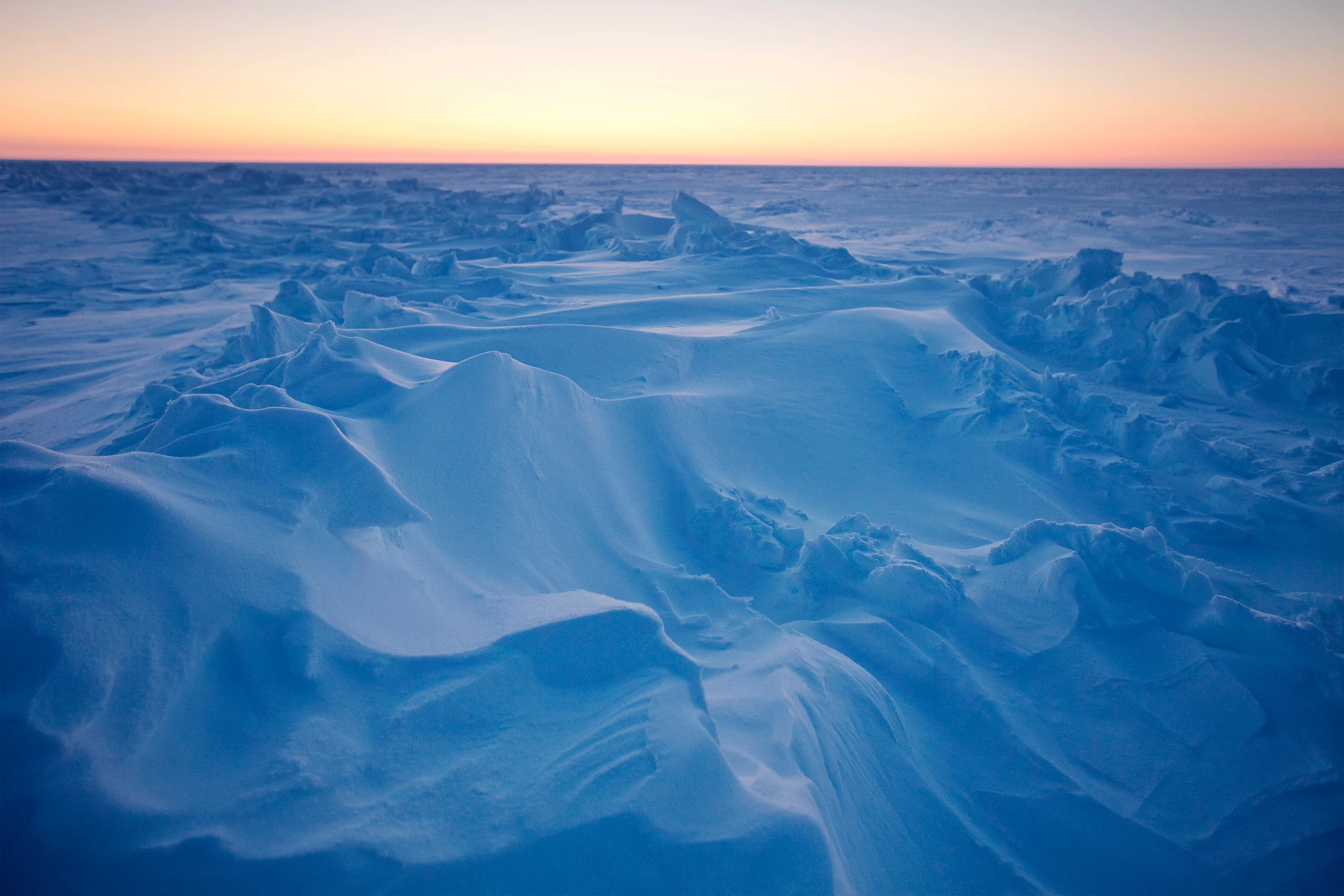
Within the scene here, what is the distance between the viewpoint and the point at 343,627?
1.57 meters

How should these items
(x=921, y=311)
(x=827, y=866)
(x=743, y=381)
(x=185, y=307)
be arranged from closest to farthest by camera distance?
(x=827, y=866) < (x=743, y=381) < (x=921, y=311) < (x=185, y=307)

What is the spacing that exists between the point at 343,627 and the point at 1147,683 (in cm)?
224

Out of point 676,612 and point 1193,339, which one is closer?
point 676,612

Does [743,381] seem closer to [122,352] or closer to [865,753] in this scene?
[865,753]

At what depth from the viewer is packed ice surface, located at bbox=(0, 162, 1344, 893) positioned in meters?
1.30

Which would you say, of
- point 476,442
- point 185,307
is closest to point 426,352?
point 476,442

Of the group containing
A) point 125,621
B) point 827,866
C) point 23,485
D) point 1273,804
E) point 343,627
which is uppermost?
point 23,485

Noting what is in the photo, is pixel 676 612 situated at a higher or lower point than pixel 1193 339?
lower

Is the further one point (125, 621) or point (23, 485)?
point (23, 485)

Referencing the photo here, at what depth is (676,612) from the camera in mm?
2145

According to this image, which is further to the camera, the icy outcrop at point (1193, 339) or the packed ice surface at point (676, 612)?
the icy outcrop at point (1193, 339)

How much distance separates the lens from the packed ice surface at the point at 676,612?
1303 mm

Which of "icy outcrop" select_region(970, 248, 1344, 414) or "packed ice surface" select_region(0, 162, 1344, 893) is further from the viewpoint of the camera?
"icy outcrop" select_region(970, 248, 1344, 414)

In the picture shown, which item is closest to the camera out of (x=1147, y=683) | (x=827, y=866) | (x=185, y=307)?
(x=827, y=866)
